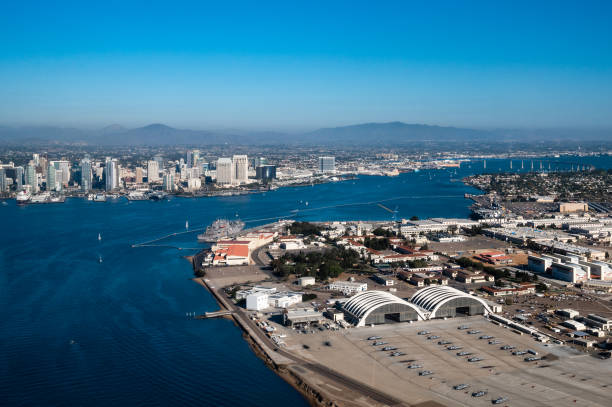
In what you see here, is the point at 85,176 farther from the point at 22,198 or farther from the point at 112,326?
the point at 112,326

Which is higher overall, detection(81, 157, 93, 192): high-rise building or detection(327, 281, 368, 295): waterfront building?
detection(81, 157, 93, 192): high-rise building

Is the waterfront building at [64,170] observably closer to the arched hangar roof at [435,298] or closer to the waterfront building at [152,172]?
the waterfront building at [152,172]

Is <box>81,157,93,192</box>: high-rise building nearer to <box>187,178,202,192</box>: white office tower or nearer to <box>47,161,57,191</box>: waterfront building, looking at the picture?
<box>47,161,57,191</box>: waterfront building

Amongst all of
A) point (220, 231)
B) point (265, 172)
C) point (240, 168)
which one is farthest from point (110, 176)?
point (220, 231)

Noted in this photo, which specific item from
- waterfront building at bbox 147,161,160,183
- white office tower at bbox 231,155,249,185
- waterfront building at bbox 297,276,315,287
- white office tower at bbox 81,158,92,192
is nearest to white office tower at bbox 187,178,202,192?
white office tower at bbox 231,155,249,185

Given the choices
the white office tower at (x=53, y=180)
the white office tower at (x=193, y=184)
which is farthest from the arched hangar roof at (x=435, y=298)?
the white office tower at (x=53, y=180)

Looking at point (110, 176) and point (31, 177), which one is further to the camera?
point (110, 176)

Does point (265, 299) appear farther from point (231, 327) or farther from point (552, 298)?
point (552, 298)
